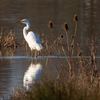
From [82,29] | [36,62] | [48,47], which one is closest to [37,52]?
[48,47]

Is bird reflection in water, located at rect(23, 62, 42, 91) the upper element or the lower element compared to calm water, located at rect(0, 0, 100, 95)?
lower

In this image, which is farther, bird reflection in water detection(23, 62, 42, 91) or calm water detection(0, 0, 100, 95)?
calm water detection(0, 0, 100, 95)

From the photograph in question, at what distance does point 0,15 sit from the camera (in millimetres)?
28781

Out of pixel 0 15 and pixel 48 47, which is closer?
pixel 48 47

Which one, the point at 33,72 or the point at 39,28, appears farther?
the point at 39,28

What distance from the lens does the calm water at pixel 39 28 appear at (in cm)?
1197

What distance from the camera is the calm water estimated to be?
39.3ft

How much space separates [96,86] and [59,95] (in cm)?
78

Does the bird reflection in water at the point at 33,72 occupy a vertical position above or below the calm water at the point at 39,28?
below

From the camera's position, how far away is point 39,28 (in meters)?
22.0

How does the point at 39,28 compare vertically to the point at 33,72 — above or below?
above

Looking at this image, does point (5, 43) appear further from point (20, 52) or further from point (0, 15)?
point (0, 15)

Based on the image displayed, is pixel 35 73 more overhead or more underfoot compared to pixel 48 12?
more underfoot

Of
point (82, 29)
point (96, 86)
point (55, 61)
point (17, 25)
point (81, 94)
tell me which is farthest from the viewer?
point (17, 25)
